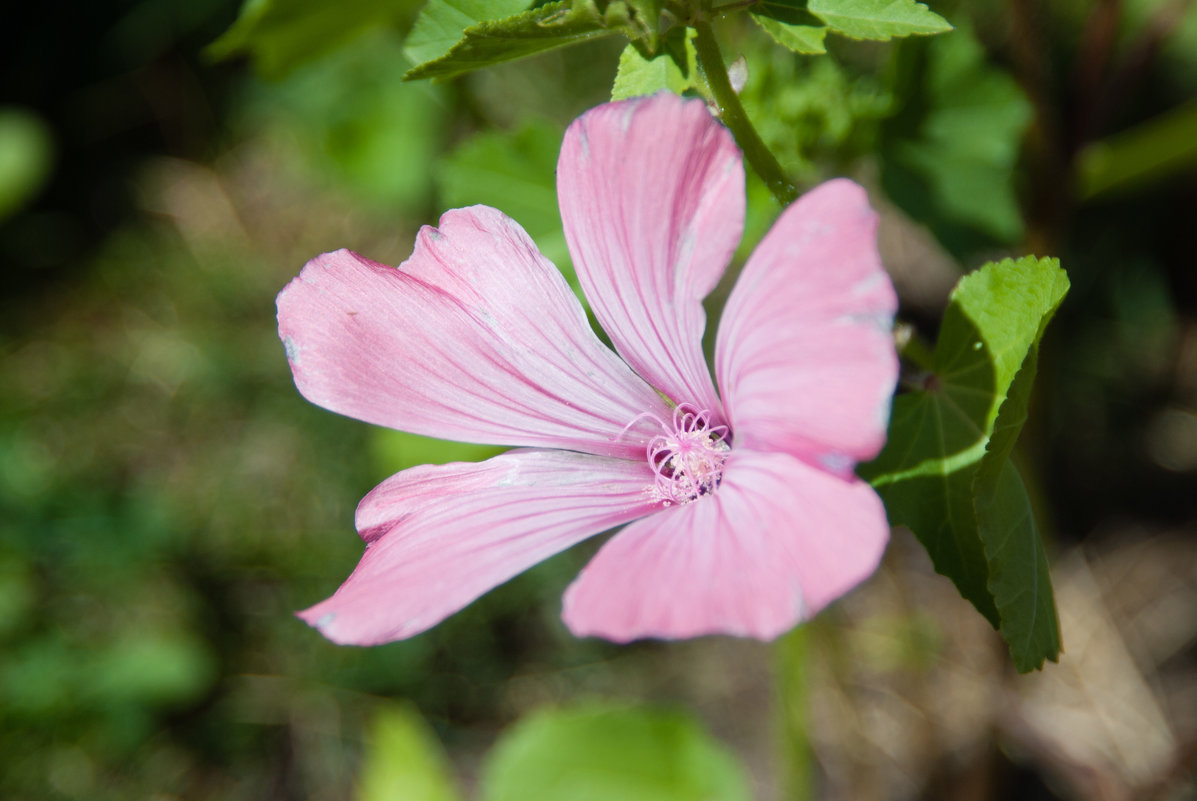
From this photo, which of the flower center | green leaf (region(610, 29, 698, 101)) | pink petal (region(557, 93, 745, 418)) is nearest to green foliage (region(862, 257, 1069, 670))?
the flower center

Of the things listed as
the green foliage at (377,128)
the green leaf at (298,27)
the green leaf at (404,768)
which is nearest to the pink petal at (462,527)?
the green leaf at (298,27)

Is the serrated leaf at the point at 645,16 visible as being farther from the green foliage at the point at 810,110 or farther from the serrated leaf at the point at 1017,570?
the green foliage at the point at 810,110

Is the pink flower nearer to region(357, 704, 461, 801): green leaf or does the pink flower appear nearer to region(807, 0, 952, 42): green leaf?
region(807, 0, 952, 42): green leaf

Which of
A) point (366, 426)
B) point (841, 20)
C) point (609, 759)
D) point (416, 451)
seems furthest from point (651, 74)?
point (366, 426)

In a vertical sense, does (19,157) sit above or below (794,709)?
above

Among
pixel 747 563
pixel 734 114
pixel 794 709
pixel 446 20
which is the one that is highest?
pixel 446 20

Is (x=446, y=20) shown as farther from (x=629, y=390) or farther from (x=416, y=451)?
(x=416, y=451)

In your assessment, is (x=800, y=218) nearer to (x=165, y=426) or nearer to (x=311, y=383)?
(x=311, y=383)
